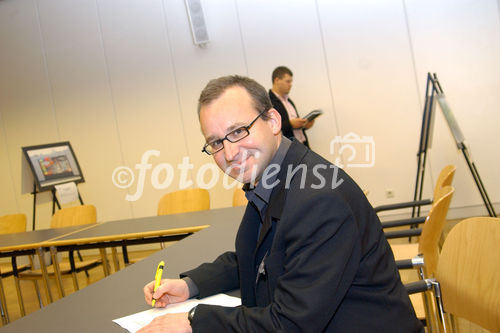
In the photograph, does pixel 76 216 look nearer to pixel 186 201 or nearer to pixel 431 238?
pixel 186 201

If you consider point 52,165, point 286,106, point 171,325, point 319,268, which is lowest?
point 171,325

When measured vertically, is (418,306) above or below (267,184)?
below

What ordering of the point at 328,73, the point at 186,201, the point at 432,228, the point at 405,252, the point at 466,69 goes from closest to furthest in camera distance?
the point at 432,228 → the point at 405,252 → the point at 186,201 → the point at 466,69 → the point at 328,73

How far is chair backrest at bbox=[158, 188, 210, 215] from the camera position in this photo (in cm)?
414

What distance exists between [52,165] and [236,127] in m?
5.27

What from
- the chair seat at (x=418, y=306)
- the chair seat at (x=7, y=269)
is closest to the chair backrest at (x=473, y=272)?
the chair seat at (x=418, y=306)

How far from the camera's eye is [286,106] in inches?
213

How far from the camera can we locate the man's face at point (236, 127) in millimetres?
1250

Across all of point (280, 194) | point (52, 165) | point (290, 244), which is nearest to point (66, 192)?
point (52, 165)

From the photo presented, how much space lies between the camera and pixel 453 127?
4336 mm

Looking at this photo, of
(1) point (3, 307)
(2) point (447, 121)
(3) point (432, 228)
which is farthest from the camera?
(2) point (447, 121)

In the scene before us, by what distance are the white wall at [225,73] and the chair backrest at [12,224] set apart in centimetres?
89

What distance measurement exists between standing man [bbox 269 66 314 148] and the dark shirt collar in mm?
3748

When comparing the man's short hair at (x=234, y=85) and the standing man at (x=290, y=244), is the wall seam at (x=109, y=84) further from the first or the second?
the man's short hair at (x=234, y=85)
